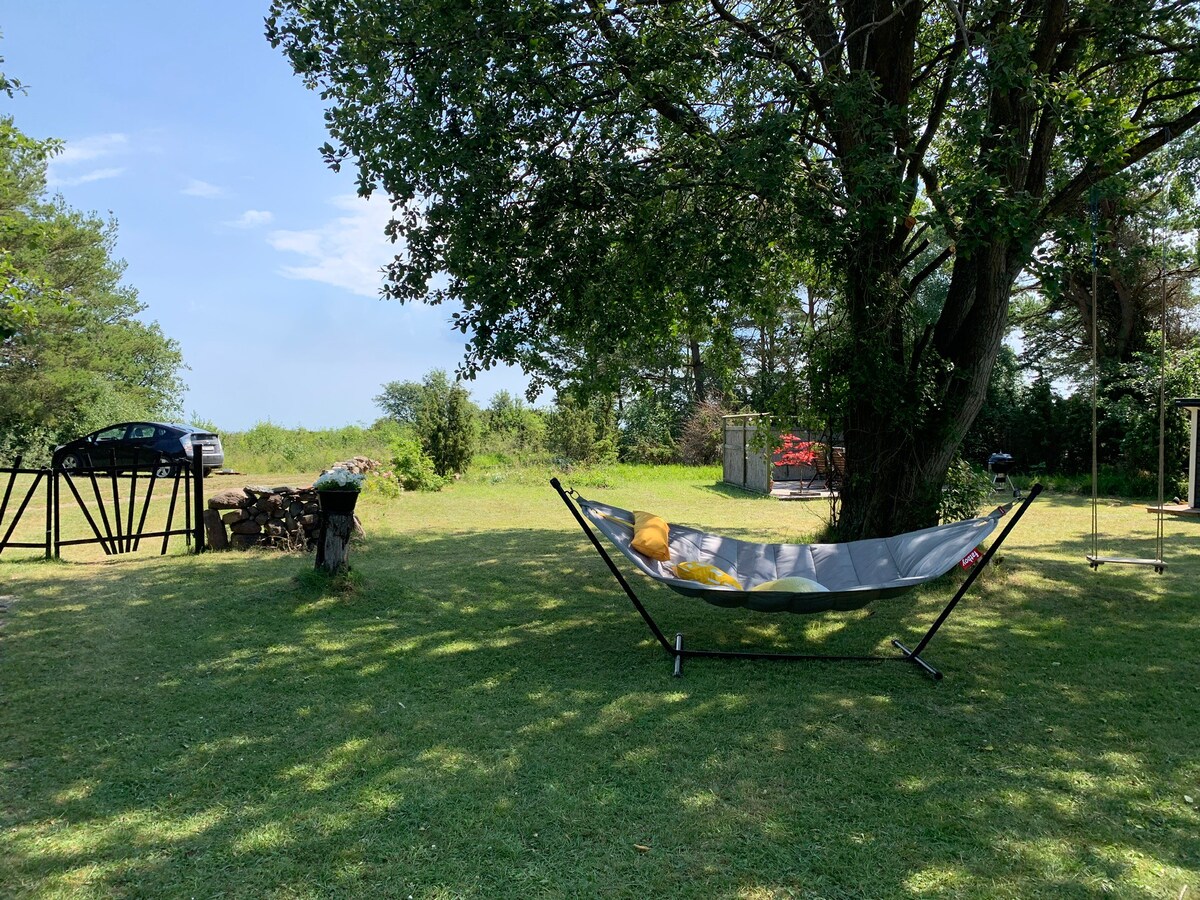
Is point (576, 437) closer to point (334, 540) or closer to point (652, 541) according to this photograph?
point (334, 540)

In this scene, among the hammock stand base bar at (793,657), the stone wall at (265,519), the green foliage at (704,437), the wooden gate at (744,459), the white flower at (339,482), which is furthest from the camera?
the green foliage at (704,437)

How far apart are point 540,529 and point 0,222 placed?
21.4ft

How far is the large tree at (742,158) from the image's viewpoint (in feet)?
16.1

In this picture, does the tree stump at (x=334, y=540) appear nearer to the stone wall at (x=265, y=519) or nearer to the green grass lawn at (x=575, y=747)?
the green grass lawn at (x=575, y=747)

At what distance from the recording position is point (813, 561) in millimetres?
4570

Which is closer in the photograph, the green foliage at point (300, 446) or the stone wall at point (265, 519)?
the stone wall at point (265, 519)

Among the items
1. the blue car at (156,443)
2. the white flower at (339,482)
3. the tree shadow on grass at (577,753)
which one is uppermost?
the blue car at (156,443)

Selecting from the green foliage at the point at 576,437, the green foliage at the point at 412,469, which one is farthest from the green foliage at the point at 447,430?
the green foliage at the point at 576,437

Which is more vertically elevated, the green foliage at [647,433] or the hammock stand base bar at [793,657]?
the green foliage at [647,433]

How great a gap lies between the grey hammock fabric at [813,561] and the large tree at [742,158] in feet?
5.83

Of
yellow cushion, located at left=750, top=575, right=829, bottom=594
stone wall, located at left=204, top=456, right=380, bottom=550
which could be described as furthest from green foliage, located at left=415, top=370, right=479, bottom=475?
yellow cushion, located at left=750, top=575, right=829, bottom=594

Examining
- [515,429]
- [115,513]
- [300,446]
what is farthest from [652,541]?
[300,446]

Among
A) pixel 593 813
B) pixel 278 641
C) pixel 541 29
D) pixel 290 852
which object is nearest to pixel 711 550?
pixel 593 813

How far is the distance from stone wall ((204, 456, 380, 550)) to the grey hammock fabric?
13.4ft
